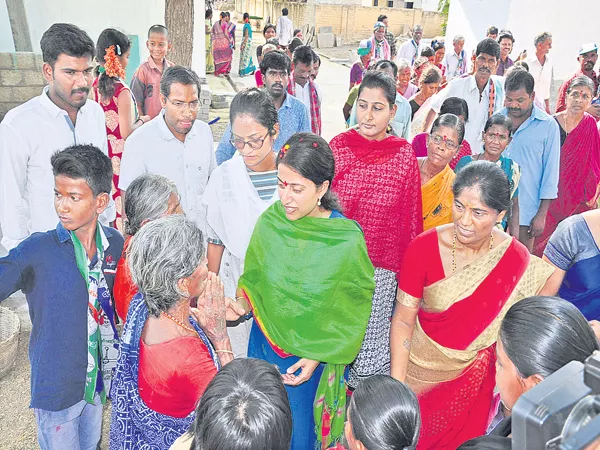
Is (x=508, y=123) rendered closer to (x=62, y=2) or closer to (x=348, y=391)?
(x=348, y=391)

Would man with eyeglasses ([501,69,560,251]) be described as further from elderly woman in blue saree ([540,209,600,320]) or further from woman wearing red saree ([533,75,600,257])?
elderly woman in blue saree ([540,209,600,320])

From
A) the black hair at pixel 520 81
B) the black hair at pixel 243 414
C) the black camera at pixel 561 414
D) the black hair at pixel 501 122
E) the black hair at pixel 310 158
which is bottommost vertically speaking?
the black hair at pixel 243 414

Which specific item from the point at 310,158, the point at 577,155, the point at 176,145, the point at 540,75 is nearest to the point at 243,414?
the point at 310,158

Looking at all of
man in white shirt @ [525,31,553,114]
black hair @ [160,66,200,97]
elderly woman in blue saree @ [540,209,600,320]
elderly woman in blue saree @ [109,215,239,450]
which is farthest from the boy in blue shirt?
man in white shirt @ [525,31,553,114]

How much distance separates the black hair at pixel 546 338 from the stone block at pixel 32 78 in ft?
18.6

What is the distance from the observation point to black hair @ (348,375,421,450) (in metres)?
1.67

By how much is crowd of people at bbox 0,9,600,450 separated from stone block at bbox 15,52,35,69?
3.03 m

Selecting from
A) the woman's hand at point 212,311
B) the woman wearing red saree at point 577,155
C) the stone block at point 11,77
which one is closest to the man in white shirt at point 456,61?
the woman wearing red saree at point 577,155

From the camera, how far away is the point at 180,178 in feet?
11.0

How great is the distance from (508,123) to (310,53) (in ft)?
8.46

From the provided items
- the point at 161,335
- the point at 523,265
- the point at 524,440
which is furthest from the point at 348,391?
the point at 524,440

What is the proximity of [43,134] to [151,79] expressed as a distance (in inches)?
105

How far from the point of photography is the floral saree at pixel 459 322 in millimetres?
2336

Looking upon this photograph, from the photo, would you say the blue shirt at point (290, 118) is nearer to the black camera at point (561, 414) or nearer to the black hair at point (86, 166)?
the black hair at point (86, 166)
